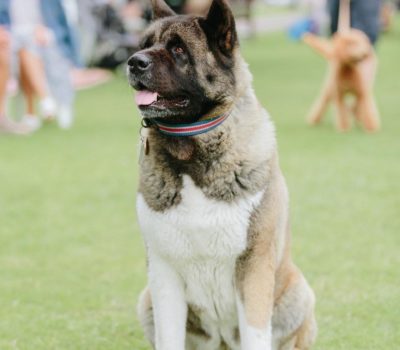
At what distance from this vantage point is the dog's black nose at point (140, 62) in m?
3.56

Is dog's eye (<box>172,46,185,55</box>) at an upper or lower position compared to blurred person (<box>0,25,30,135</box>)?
upper

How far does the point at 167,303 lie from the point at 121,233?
2692 millimetres

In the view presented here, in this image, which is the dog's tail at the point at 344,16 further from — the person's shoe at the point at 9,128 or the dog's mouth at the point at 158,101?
the dog's mouth at the point at 158,101

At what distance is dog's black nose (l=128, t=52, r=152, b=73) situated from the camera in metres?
3.56

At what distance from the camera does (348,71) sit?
10164 millimetres

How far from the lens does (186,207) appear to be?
3.67 m

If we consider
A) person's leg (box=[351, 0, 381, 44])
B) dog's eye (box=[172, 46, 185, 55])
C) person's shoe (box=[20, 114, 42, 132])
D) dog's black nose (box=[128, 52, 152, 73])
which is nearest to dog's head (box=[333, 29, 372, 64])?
person's leg (box=[351, 0, 381, 44])

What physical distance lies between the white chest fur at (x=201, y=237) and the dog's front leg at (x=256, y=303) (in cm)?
8

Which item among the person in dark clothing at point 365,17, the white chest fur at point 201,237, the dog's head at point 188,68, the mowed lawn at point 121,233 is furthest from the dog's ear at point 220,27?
the person in dark clothing at point 365,17

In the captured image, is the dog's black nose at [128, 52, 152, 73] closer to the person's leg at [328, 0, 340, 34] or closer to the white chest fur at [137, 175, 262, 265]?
the white chest fur at [137, 175, 262, 265]

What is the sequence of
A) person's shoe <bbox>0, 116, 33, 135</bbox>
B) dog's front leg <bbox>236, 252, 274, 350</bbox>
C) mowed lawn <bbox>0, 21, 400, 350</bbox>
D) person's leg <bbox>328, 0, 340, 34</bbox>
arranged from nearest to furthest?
1. dog's front leg <bbox>236, 252, 274, 350</bbox>
2. mowed lawn <bbox>0, 21, 400, 350</bbox>
3. person's shoe <bbox>0, 116, 33, 135</bbox>
4. person's leg <bbox>328, 0, 340, 34</bbox>

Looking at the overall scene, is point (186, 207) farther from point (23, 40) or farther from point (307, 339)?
point (23, 40)

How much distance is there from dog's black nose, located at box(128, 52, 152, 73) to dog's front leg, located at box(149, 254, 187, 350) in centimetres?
82

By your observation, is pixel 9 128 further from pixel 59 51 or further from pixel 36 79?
pixel 59 51
